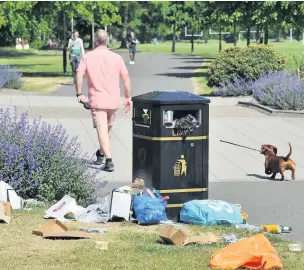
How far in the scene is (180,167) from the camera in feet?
30.1

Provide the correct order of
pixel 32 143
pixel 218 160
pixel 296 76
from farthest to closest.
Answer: pixel 296 76, pixel 218 160, pixel 32 143

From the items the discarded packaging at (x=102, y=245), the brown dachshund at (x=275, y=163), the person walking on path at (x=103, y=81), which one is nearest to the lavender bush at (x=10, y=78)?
the person walking on path at (x=103, y=81)

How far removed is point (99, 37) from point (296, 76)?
523 inches

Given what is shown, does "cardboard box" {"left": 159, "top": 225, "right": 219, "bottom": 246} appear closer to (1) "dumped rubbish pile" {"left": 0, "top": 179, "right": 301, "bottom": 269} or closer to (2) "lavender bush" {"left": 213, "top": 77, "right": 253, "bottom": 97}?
(1) "dumped rubbish pile" {"left": 0, "top": 179, "right": 301, "bottom": 269}

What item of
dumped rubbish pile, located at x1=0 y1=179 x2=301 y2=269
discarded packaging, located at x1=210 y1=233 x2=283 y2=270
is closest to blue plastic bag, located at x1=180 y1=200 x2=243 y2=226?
dumped rubbish pile, located at x1=0 y1=179 x2=301 y2=269

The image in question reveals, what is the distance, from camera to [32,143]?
382 inches

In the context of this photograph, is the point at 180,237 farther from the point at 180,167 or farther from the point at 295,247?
the point at 180,167

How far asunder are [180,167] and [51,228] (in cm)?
166

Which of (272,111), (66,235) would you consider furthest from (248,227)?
(272,111)

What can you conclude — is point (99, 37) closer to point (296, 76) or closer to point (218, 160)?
point (218, 160)

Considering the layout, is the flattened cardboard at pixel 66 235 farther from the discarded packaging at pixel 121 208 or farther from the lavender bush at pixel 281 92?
the lavender bush at pixel 281 92

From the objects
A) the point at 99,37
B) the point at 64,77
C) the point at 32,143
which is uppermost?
the point at 99,37

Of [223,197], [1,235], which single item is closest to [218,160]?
[223,197]

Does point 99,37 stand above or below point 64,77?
above
